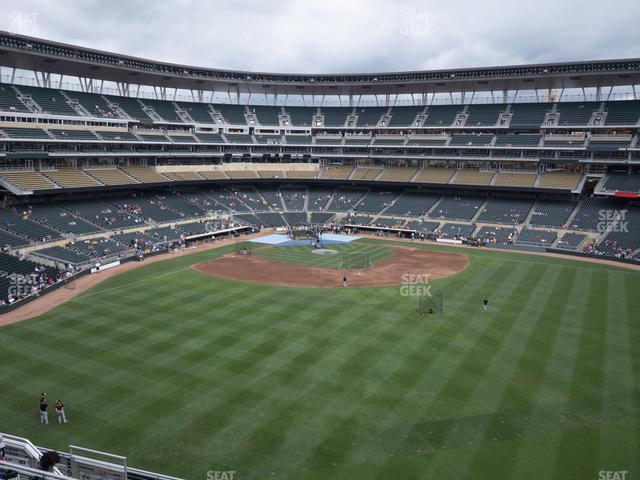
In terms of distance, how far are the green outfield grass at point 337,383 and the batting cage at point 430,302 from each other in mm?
1022

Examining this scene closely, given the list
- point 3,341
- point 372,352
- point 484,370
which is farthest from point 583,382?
point 3,341

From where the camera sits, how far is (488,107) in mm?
83438

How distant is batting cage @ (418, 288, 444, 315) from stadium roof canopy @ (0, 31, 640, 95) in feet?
162

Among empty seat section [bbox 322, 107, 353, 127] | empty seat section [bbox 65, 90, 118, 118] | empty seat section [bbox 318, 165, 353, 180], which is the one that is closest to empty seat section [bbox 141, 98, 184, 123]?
empty seat section [bbox 65, 90, 118, 118]

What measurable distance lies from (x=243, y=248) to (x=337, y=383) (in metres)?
38.7

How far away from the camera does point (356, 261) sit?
53.7 m

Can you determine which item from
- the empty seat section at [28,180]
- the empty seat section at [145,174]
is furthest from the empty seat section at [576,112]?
the empty seat section at [28,180]

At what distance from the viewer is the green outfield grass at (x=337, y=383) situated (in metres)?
17.9

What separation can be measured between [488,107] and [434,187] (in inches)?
766

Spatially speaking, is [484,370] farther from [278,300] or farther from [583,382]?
[278,300]

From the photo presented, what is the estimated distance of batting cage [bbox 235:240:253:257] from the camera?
57.6 m

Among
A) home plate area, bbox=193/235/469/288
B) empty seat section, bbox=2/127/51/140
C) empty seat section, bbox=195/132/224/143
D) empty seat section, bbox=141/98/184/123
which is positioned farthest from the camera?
empty seat section, bbox=195/132/224/143

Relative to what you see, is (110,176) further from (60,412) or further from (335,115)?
(60,412)

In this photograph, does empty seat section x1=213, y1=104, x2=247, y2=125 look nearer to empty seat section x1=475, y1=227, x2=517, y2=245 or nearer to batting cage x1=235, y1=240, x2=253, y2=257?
batting cage x1=235, y1=240, x2=253, y2=257
